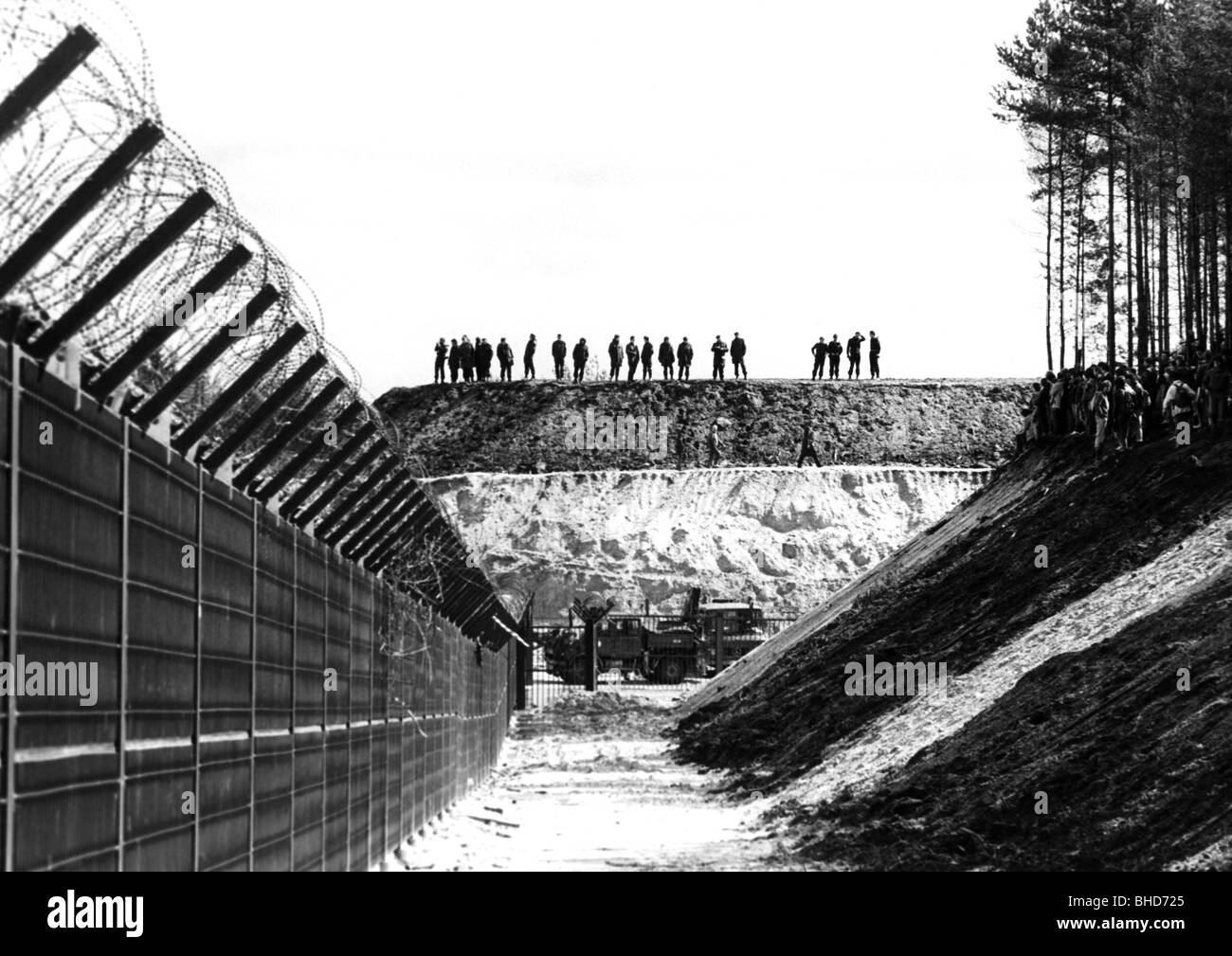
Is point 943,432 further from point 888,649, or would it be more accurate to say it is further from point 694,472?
point 888,649

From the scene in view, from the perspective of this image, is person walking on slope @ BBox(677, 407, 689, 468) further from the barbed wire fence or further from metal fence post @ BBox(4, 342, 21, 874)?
metal fence post @ BBox(4, 342, 21, 874)

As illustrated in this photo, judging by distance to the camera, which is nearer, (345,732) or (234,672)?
(234,672)

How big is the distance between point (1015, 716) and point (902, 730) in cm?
454

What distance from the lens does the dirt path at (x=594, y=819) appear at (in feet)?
62.5

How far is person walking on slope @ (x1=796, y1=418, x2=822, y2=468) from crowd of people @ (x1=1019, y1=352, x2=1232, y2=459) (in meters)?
43.3

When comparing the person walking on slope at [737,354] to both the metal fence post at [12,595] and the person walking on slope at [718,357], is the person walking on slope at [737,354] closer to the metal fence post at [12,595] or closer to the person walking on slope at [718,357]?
the person walking on slope at [718,357]

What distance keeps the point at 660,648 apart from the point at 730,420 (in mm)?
34448

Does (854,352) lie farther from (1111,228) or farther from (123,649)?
(123,649)

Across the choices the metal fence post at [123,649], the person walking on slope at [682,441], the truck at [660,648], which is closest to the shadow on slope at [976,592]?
the truck at [660,648]

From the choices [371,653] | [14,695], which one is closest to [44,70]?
[14,695]

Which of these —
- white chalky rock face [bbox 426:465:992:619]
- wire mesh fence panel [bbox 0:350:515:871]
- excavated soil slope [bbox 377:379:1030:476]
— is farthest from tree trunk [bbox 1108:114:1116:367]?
wire mesh fence panel [bbox 0:350:515:871]

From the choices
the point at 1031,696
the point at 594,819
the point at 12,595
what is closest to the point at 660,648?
the point at 594,819

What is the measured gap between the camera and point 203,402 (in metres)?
8.36

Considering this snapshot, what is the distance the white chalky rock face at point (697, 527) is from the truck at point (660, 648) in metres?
18.5
